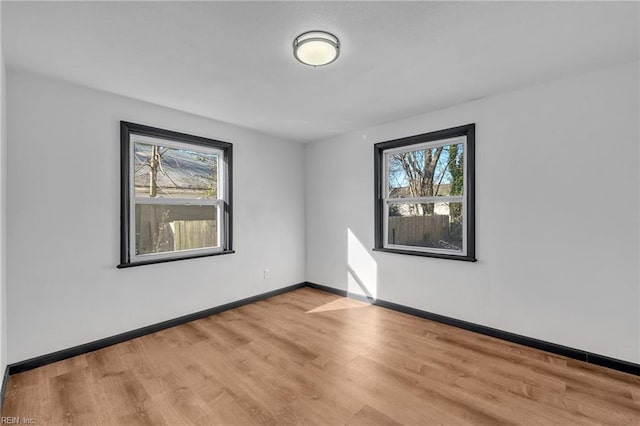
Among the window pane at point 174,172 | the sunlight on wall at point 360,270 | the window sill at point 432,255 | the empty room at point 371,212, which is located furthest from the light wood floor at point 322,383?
the window pane at point 174,172

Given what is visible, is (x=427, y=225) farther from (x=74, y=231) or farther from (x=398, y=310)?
(x=74, y=231)

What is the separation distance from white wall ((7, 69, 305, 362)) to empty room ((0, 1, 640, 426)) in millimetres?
15

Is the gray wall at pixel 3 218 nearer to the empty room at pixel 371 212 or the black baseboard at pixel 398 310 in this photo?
the empty room at pixel 371 212

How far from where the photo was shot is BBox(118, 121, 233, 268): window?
2986mm

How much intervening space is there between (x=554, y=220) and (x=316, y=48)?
8.24 ft

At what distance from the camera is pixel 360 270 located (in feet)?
13.5

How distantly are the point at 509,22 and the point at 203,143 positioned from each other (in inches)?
123

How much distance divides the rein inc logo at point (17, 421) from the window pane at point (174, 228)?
1.53 metres

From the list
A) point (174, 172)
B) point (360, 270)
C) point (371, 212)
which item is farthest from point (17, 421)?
point (371, 212)

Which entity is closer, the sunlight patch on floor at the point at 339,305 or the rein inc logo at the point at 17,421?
the rein inc logo at the point at 17,421

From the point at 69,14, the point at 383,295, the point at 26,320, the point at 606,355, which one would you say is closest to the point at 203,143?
the point at 69,14

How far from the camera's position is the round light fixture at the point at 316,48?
1.89m

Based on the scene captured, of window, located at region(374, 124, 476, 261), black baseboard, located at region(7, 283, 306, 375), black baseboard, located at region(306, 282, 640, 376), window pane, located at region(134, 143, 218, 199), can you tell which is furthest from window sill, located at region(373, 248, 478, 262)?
window pane, located at region(134, 143, 218, 199)

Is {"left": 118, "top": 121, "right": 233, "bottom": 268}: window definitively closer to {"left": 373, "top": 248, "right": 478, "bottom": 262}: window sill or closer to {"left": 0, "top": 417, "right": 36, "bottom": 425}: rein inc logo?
{"left": 0, "top": 417, "right": 36, "bottom": 425}: rein inc logo
